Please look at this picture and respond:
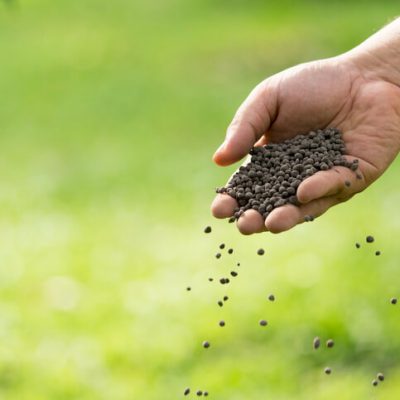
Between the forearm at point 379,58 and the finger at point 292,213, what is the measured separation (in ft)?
3.05

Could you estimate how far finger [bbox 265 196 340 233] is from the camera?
3959mm

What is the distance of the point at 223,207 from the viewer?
4195 millimetres

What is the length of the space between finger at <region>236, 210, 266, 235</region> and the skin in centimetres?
17

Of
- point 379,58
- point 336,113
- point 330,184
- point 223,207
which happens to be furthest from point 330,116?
point 223,207

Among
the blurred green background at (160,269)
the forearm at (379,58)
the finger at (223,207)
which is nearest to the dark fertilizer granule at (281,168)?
the finger at (223,207)

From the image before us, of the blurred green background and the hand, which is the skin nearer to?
the hand

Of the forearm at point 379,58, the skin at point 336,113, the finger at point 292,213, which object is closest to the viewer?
the finger at point 292,213

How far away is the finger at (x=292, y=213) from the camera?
3959 millimetres

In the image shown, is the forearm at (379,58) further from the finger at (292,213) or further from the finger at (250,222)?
the finger at (250,222)

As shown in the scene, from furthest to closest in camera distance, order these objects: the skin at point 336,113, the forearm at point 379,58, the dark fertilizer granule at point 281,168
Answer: the forearm at point 379,58, the skin at point 336,113, the dark fertilizer granule at point 281,168

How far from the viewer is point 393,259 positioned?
276 inches

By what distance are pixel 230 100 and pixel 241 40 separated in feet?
13.5

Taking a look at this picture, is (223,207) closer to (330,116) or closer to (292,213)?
(292,213)

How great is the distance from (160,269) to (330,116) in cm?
317
